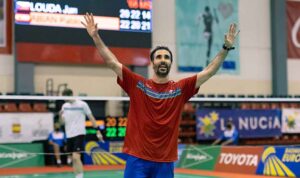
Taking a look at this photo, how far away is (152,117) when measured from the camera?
3.91m

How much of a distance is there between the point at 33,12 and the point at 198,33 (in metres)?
6.93

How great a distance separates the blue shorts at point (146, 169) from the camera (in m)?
3.89

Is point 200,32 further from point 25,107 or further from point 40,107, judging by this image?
point 25,107

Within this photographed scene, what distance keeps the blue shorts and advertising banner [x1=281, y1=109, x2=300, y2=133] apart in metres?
15.4

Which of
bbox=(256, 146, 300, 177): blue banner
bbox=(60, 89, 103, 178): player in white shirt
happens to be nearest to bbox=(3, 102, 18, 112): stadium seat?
bbox=(60, 89, 103, 178): player in white shirt

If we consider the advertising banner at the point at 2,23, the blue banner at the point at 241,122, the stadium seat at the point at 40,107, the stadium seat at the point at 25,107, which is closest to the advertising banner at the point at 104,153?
the stadium seat at the point at 40,107

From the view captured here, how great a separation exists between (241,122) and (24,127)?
724 centimetres

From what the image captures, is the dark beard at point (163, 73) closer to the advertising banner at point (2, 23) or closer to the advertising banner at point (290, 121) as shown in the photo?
the advertising banner at point (2, 23)

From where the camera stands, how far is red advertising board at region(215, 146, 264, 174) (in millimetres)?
11438

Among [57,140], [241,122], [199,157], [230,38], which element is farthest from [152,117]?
[241,122]

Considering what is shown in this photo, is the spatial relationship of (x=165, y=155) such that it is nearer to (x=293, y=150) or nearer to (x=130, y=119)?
(x=130, y=119)

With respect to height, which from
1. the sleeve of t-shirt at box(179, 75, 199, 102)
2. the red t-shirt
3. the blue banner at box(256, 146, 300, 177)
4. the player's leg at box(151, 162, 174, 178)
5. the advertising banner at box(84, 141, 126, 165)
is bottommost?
the advertising banner at box(84, 141, 126, 165)

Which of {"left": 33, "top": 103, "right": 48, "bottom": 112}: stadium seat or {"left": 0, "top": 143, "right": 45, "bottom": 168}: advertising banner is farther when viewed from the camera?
{"left": 33, "top": 103, "right": 48, "bottom": 112}: stadium seat

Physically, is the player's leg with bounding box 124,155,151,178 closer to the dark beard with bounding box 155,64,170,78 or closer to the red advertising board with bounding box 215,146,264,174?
the dark beard with bounding box 155,64,170,78
